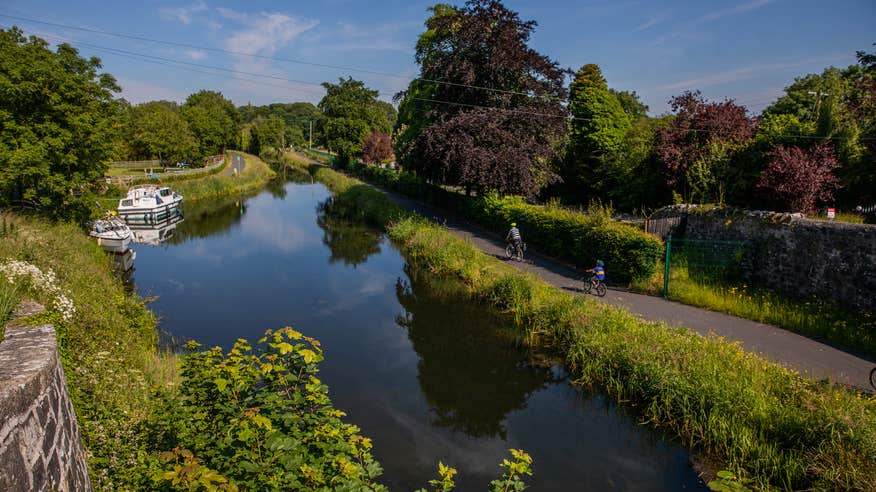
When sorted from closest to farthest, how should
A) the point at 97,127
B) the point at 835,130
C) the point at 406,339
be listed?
the point at 406,339, the point at 835,130, the point at 97,127

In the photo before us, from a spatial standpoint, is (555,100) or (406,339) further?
(555,100)

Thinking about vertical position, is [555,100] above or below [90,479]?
above

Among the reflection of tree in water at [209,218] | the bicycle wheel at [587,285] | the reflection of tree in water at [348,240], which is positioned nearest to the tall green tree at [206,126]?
the reflection of tree in water at [209,218]

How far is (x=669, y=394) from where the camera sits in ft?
26.7

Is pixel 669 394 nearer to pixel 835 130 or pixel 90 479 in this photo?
pixel 90 479

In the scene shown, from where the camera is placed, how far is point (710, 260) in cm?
1380

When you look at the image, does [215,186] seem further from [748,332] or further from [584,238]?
[748,332]

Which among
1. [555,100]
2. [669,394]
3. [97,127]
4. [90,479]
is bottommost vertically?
[669,394]

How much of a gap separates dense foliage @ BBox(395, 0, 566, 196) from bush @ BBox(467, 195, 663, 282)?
74.4 inches

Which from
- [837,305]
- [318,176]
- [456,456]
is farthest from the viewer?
[318,176]

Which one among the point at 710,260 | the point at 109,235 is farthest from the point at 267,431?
the point at 109,235

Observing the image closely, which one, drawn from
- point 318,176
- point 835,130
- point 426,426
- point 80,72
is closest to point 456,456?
point 426,426

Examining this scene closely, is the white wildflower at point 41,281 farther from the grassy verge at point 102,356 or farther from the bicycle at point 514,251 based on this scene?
the bicycle at point 514,251

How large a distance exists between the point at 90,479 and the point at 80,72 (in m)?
17.8
